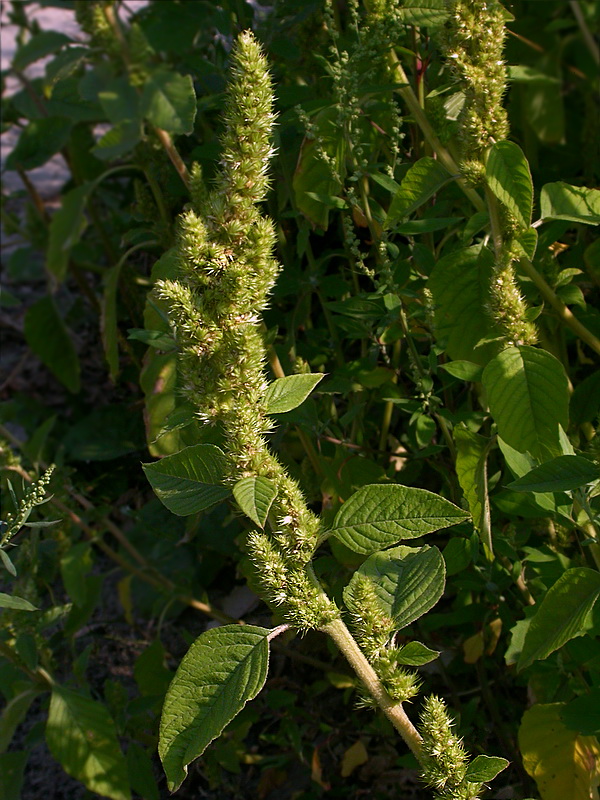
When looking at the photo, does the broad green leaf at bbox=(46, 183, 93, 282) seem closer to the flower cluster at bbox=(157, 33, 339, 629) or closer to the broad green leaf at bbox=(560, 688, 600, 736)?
the flower cluster at bbox=(157, 33, 339, 629)

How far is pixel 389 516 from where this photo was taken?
998 mm

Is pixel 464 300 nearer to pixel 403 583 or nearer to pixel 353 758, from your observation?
pixel 403 583

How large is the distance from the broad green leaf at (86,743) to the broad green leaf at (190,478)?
0.75 meters

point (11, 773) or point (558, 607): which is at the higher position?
point (558, 607)

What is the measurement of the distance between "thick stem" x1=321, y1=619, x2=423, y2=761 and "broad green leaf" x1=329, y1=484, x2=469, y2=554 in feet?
0.32

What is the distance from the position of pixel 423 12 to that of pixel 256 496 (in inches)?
31.0

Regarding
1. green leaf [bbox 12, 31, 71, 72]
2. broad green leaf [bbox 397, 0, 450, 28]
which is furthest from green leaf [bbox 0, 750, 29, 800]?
green leaf [bbox 12, 31, 71, 72]

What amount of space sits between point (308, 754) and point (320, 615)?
1.08 m

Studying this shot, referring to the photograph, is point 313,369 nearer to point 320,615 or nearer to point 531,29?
point 531,29

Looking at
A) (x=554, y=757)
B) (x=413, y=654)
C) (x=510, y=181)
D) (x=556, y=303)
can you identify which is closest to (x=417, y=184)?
(x=510, y=181)

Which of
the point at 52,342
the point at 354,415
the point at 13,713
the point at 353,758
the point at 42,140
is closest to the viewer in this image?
the point at 354,415

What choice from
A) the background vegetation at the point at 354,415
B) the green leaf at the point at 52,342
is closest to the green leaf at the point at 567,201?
the background vegetation at the point at 354,415

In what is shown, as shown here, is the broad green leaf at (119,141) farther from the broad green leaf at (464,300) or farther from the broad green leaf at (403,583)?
the broad green leaf at (403,583)

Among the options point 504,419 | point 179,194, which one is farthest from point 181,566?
point 504,419
